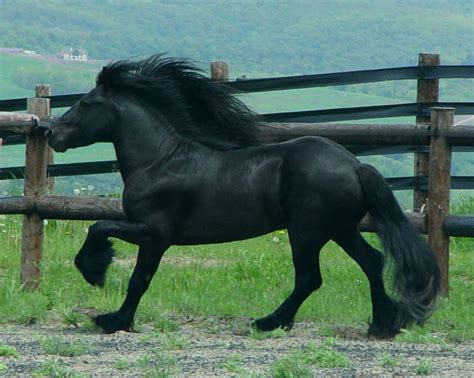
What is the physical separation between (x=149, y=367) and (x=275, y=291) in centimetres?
308

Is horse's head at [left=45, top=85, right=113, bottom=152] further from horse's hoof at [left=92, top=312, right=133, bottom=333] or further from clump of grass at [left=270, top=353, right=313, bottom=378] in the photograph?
clump of grass at [left=270, top=353, right=313, bottom=378]

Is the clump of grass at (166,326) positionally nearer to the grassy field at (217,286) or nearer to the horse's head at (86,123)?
the grassy field at (217,286)

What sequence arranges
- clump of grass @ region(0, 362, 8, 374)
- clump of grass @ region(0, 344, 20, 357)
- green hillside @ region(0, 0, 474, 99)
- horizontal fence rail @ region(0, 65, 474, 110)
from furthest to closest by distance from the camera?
green hillside @ region(0, 0, 474, 99) < horizontal fence rail @ region(0, 65, 474, 110) < clump of grass @ region(0, 344, 20, 357) < clump of grass @ region(0, 362, 8, 374)

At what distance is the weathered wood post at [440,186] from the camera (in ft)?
31.5

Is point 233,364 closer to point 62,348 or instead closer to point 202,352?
point 202,352

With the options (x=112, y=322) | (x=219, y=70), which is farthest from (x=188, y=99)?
(x=219, y=70)

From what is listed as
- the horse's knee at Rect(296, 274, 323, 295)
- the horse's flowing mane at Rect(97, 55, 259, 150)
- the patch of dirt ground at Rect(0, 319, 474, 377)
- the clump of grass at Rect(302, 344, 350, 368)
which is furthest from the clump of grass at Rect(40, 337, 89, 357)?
the horse's flowing mane at Rect(97, 55, 259, 150)

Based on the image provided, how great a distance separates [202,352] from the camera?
7.42m

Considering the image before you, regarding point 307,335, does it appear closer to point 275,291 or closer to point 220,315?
point 220,315

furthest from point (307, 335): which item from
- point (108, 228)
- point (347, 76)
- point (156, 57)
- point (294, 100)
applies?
point (294, 100)

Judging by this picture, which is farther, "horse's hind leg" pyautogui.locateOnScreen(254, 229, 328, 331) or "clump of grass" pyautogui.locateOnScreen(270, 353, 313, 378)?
"horse's hind leg" pyautogui.locateOnScreen(254, 229, 328, 331)

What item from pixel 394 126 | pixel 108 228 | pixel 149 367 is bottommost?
pixel 149 367

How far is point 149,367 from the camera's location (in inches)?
268

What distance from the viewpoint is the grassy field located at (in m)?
8.76
